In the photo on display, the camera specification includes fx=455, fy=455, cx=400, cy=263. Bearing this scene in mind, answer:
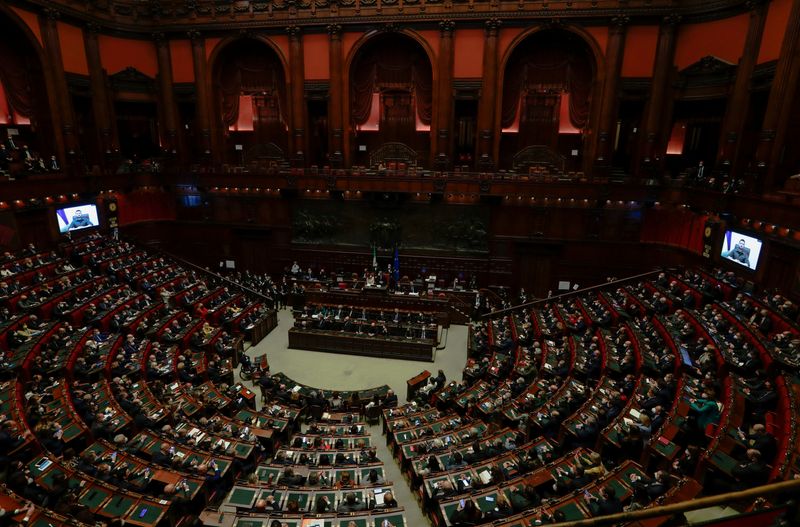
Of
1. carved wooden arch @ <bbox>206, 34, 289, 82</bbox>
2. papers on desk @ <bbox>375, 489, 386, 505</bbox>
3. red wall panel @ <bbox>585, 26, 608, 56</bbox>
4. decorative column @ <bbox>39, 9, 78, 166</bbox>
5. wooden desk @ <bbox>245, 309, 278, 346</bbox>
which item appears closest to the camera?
papers on desk @ <bbox>375, 489, 386, 505</bbox>

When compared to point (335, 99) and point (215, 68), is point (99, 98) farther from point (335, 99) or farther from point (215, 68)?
point (335, 99)

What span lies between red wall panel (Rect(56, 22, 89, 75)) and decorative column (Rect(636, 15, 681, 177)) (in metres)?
26.2

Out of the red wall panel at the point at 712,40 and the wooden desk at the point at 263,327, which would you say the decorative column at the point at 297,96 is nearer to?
the wooden desk at the point at 263,327

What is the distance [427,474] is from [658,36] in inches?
799

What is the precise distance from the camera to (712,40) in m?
18.2

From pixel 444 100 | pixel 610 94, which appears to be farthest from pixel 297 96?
pixel 610 94

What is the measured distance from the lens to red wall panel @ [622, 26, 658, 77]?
19625mm

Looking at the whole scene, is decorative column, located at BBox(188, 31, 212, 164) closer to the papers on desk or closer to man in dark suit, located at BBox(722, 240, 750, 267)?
the papers on desk

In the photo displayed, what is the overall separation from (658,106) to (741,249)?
25.8 ft

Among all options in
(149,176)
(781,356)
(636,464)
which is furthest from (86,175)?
(781,356)

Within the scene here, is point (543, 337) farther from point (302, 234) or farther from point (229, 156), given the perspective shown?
point (229, 156)

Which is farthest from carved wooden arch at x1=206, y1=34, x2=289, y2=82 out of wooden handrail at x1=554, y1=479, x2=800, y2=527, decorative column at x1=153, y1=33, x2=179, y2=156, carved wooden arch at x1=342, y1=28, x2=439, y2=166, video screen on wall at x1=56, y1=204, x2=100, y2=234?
wooden handrail at x1=554, y1=479, x2=800, y2=527

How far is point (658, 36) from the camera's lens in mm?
→ 19438

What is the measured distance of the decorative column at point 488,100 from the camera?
819 inches
